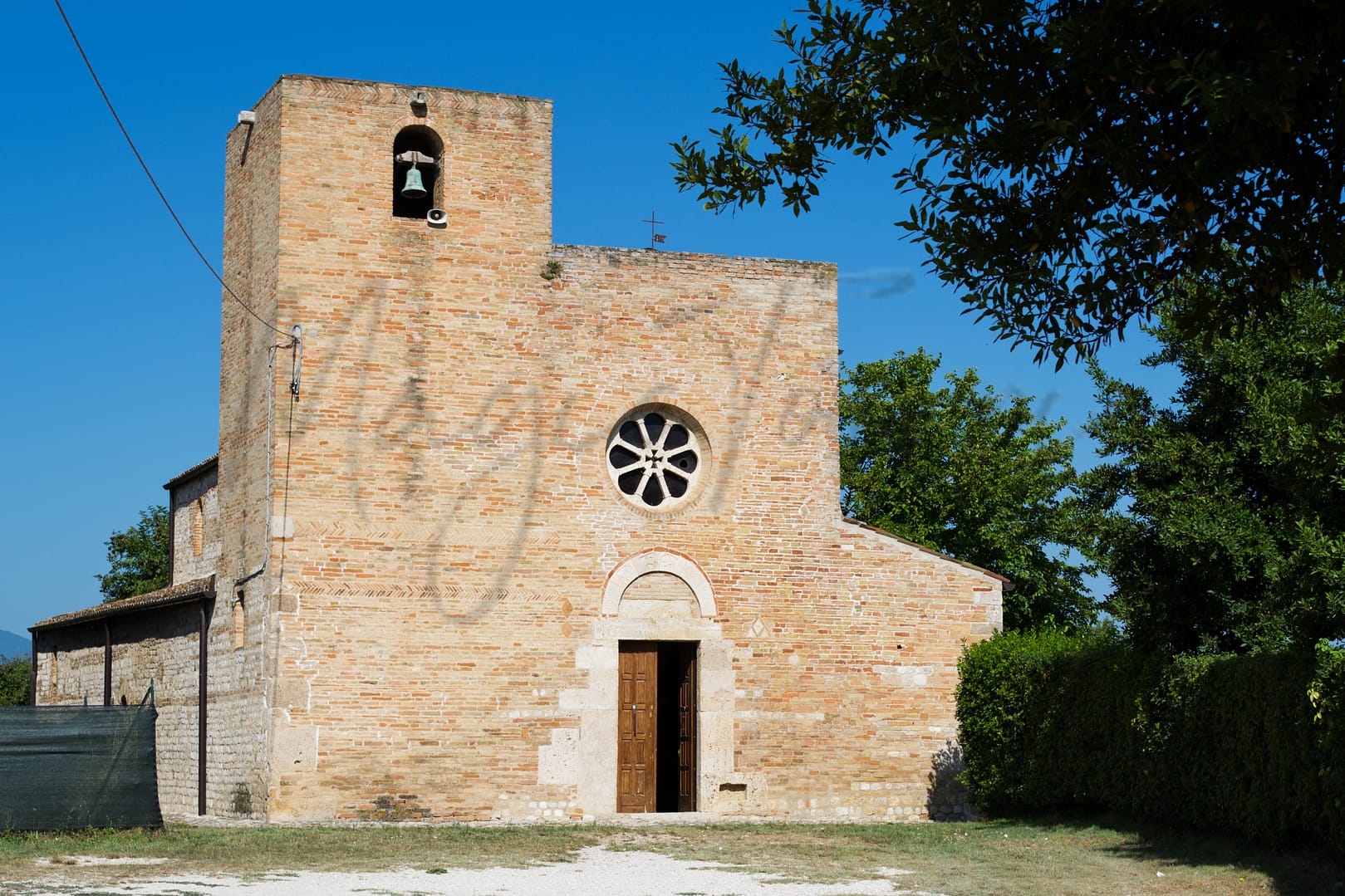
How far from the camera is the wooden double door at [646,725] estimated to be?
57.0ft

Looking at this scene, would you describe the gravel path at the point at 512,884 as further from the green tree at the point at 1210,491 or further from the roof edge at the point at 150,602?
the roof edge at the point at 150,602

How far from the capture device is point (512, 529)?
670 inches

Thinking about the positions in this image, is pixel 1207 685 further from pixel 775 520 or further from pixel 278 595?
pixel 278 595

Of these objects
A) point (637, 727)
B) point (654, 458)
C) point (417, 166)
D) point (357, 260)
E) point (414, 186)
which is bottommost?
point (637, 727)

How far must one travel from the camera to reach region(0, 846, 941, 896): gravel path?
1039 cm

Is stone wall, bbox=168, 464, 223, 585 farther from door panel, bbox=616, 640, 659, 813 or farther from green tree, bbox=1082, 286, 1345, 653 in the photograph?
green tree, bbox=1082, 286, 1345, 653

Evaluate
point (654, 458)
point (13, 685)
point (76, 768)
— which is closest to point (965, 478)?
point (654, 458)

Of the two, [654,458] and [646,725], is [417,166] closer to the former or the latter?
[654,458]

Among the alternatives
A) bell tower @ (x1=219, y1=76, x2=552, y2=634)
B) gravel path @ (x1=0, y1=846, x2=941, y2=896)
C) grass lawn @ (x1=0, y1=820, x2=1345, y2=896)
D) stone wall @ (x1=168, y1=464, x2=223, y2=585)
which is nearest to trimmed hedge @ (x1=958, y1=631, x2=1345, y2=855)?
grass lawn @ (x1=0, y1=820, x2=1345, y2=896)

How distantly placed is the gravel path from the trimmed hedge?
10.7 feet

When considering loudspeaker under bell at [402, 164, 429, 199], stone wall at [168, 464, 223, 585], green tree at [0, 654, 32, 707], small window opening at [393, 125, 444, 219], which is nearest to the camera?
loudspeaker under bell at [402, 164, 429, 199]

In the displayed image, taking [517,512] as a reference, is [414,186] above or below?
above

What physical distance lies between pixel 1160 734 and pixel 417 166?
10.4 m

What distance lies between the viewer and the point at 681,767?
58.5ft
